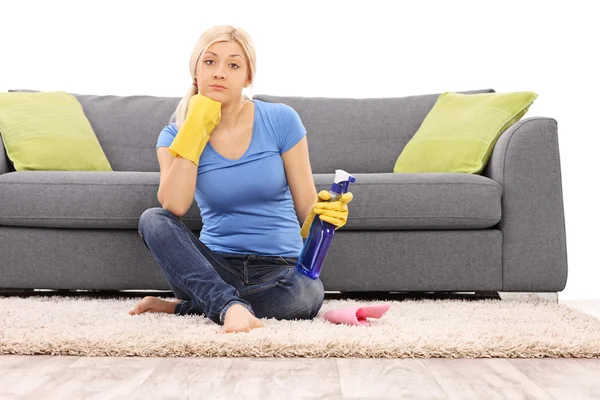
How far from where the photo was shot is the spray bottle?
2016 mm

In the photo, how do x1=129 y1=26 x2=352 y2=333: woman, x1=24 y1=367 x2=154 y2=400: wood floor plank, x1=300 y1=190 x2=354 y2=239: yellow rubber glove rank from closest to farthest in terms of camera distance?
x1=24 y1=367 x2=154 y2=400: wood floor plank, x1=300 y1=190 x2=354 y2=239: yellow rubber glove, x1=129 y1=26 x2=352 y2=333: woman

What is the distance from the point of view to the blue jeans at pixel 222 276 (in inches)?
79.6

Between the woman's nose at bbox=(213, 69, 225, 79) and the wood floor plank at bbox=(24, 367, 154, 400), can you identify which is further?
the woman's nose at bbox=(213, 69, 225, 79)

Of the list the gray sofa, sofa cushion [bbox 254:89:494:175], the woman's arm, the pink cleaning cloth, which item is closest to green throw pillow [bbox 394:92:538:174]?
sofa cushion [bbox 254:89:494:175]

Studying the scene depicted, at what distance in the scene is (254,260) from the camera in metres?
2.19

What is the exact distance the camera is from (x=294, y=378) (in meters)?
1.50

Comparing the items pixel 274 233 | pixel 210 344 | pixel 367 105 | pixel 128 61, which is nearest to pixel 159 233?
pixel 274 233

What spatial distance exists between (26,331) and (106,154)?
Result: 5.17 feet

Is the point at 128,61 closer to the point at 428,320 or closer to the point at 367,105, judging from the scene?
the point at 367,105

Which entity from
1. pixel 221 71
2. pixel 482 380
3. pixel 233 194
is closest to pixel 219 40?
pixel 221 71

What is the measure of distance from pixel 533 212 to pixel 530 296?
0.31m

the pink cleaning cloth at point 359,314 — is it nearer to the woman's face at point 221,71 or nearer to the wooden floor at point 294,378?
the wooden floor at point 294,378

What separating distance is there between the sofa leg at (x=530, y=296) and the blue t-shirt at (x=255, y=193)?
3.11ft

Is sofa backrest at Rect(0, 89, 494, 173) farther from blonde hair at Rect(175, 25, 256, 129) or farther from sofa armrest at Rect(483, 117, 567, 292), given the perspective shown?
blonde hair at Rect(175, 25, 256, 129)
